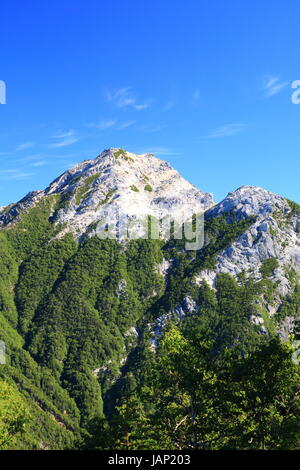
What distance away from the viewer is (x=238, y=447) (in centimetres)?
3781

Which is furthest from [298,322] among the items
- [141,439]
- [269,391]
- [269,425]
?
[141,439]

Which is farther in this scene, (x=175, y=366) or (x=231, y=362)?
(x=231, y=362)

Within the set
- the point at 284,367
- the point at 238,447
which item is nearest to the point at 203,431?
the point at 238,447

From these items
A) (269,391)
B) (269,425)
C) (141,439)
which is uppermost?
(269,391)

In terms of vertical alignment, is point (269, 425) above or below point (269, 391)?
below

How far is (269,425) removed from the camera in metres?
38.1

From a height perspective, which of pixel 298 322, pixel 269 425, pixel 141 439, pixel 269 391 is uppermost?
pixel 298 322
